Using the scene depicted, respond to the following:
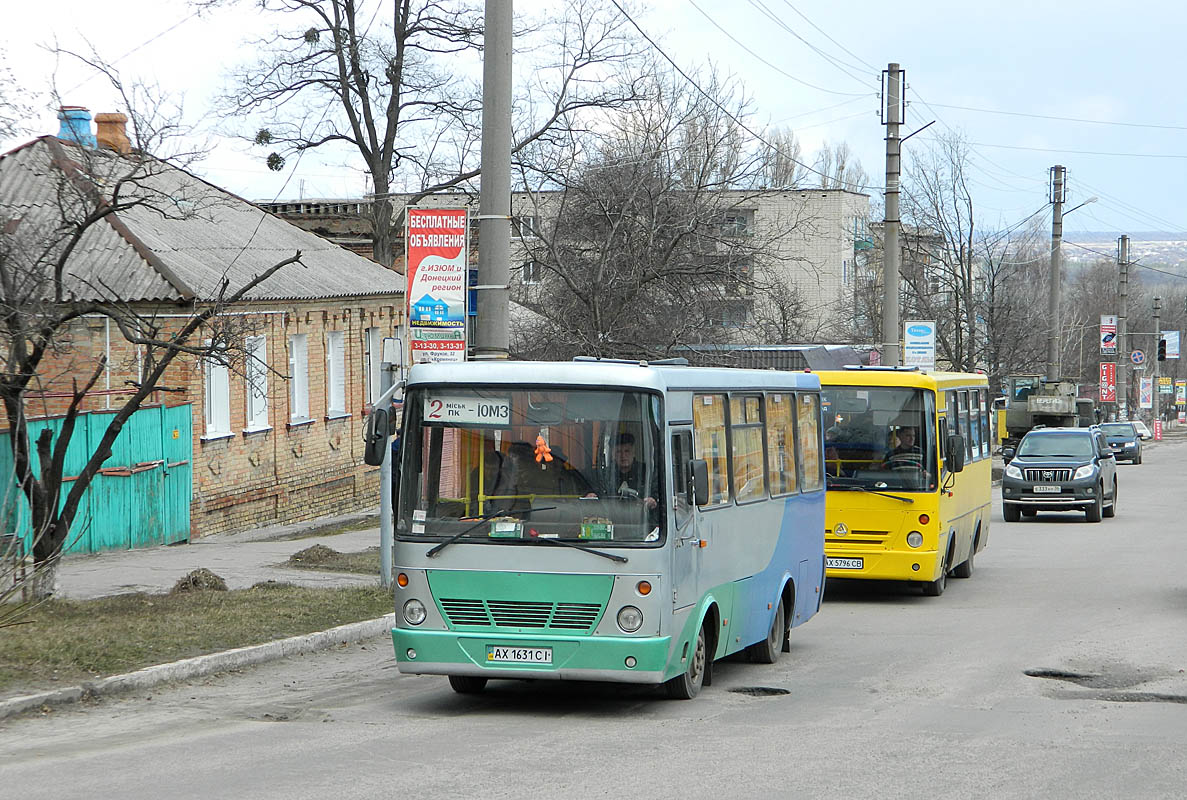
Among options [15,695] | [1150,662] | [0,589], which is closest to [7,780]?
[15,695]

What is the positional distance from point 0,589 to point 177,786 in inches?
146

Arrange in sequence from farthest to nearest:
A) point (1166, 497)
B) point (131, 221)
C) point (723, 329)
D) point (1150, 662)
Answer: point (1166, 497) < point (723, 329) < point (131, 221) < point (1150, 662)

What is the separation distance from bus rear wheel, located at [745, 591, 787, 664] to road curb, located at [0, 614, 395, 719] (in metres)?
3.68

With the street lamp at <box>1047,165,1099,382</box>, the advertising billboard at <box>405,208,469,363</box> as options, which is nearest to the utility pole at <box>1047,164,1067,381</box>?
the street lamp at <box>1047,165,1099,382</box>

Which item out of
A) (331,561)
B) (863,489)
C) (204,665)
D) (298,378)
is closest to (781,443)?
(863,489)

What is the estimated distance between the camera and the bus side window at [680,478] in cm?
967

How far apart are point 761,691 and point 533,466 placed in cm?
281

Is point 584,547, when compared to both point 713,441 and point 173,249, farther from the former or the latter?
point 173,249

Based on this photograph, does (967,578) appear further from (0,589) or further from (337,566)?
(0,589)

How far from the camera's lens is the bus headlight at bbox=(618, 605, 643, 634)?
934cm

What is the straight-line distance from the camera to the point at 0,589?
1034 centimetres

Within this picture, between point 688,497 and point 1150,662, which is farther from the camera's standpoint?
point 1150,662

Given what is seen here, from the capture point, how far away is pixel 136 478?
72.2ft

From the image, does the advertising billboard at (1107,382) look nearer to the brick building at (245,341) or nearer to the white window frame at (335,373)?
the brick building at (245,341)
